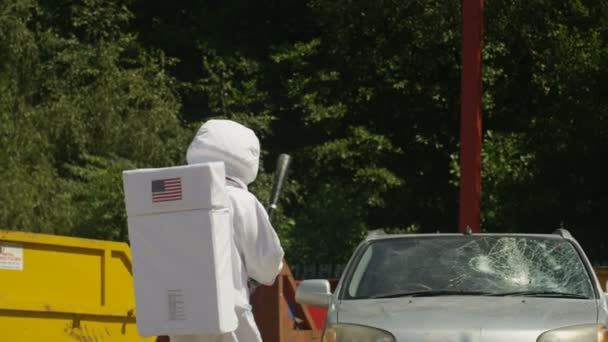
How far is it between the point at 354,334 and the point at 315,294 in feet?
2.90

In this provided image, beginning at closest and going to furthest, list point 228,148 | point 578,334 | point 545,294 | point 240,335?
point 240,335
point 228,148
point 578,334
point 545,294

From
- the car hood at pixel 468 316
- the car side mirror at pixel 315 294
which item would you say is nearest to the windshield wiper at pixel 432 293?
the car hood at pixel 468 316

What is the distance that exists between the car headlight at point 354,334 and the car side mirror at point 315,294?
602mm

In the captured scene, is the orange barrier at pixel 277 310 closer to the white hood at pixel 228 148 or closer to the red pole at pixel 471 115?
the red pole at pixel 471 115

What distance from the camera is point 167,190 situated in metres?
5.35

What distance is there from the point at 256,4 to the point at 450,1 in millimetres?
8927

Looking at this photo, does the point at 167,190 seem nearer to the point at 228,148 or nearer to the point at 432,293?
the point at 228,148

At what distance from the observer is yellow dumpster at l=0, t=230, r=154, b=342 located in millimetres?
10367

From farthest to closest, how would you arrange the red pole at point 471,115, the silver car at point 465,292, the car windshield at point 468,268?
the red pole at point 471,115
the car windshield at point 468,268
the silver car at point 465,292

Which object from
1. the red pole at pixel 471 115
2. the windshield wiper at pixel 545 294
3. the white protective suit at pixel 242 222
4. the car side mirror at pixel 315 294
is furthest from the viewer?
the red pole at pixel 471 115

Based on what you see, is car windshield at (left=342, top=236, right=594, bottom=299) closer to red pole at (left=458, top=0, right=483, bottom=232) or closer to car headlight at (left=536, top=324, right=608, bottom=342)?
car headlight at (left=536, top=324, right=608, bottom=342)

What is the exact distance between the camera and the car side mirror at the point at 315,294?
9086 millimetres

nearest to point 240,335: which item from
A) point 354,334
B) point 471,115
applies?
point 354,334

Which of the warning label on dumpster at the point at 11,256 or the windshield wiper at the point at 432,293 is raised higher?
the warning label on dumpster at the point at 11,256
